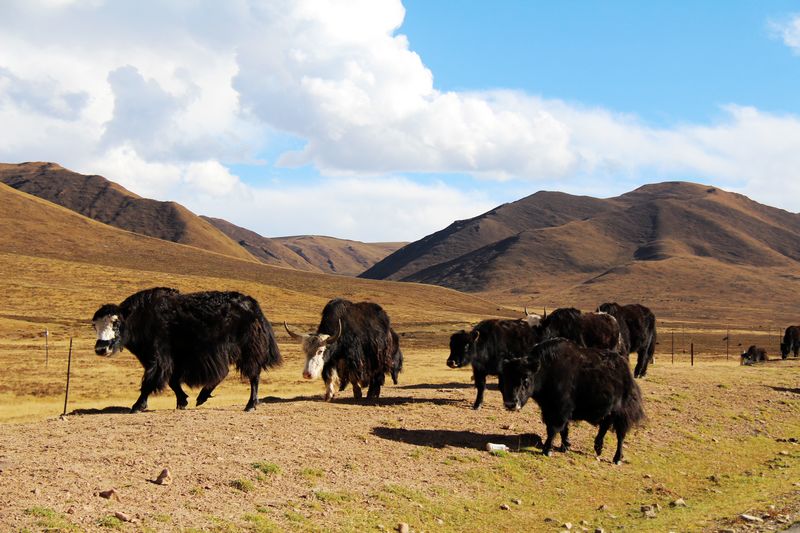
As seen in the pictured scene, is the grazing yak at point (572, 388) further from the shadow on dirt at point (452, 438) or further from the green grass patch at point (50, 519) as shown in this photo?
the green grass patch at point (50, 519)

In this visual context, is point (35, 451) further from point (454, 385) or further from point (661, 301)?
point (661, 301)

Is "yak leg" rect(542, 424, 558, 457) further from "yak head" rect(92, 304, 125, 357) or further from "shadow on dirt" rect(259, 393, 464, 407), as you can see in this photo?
"yak head" rect(92, 304, 125, 357)

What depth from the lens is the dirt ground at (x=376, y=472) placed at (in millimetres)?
8242

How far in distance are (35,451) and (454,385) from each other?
1300cm

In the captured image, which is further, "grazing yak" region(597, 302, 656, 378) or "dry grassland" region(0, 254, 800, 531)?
"grazing yak" region(597, 302, 656, 378)

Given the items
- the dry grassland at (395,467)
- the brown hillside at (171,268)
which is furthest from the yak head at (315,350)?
the brown hillside at (171,268)

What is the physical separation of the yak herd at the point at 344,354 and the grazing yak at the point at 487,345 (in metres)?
0.02

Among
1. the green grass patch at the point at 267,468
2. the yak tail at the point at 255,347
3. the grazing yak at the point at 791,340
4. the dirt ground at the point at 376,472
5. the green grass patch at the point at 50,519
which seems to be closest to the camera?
the green grass patch at the point at 50,519

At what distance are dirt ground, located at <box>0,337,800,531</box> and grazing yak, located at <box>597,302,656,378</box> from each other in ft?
17.2

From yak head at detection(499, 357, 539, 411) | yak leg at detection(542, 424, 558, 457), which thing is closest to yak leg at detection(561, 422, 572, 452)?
yak leg at detection(542, 424, 558, 457)

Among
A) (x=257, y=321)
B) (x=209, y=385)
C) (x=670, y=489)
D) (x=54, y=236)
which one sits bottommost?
(x=670, y=489)

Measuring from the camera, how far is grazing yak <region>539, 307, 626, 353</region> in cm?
1775

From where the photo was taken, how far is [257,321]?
1415 centimetres

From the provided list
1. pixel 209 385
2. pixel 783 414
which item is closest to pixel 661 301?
pixel 783 414
